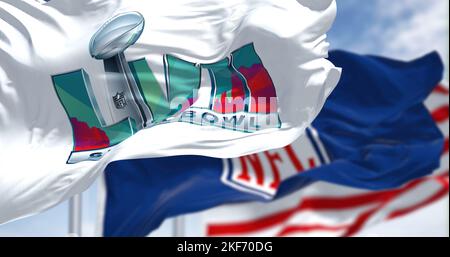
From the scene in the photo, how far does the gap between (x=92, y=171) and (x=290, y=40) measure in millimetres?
2074

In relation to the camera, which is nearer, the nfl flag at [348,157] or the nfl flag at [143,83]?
the nfl flag at [143,83]

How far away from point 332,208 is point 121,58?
4.28 meters

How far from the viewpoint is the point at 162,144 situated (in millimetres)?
5523

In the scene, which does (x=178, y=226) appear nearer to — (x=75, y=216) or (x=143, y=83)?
(x=75, y=216)

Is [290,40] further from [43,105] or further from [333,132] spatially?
[333,132]

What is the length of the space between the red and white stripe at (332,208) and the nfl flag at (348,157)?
0.01 m

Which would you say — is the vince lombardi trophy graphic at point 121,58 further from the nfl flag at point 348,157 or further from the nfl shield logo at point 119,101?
the nfl flag at point 348,157

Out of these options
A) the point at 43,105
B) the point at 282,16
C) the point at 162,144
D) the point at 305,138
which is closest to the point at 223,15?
the point at 282,16

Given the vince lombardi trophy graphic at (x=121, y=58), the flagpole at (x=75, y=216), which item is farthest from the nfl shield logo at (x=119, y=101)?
the flagpole at (x=75, y=216)

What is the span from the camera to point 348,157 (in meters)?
8.49

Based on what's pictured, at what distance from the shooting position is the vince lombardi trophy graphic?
556 centimetres

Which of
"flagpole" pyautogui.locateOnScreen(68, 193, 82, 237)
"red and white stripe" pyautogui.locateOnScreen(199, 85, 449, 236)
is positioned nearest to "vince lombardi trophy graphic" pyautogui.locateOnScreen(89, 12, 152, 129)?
"flagpole" pyautogui.locateOnScreen(68, 193, 82, 237)

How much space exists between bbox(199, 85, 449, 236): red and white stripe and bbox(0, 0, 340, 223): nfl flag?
3024 millimetres

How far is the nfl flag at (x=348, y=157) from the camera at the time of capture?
8422mm
